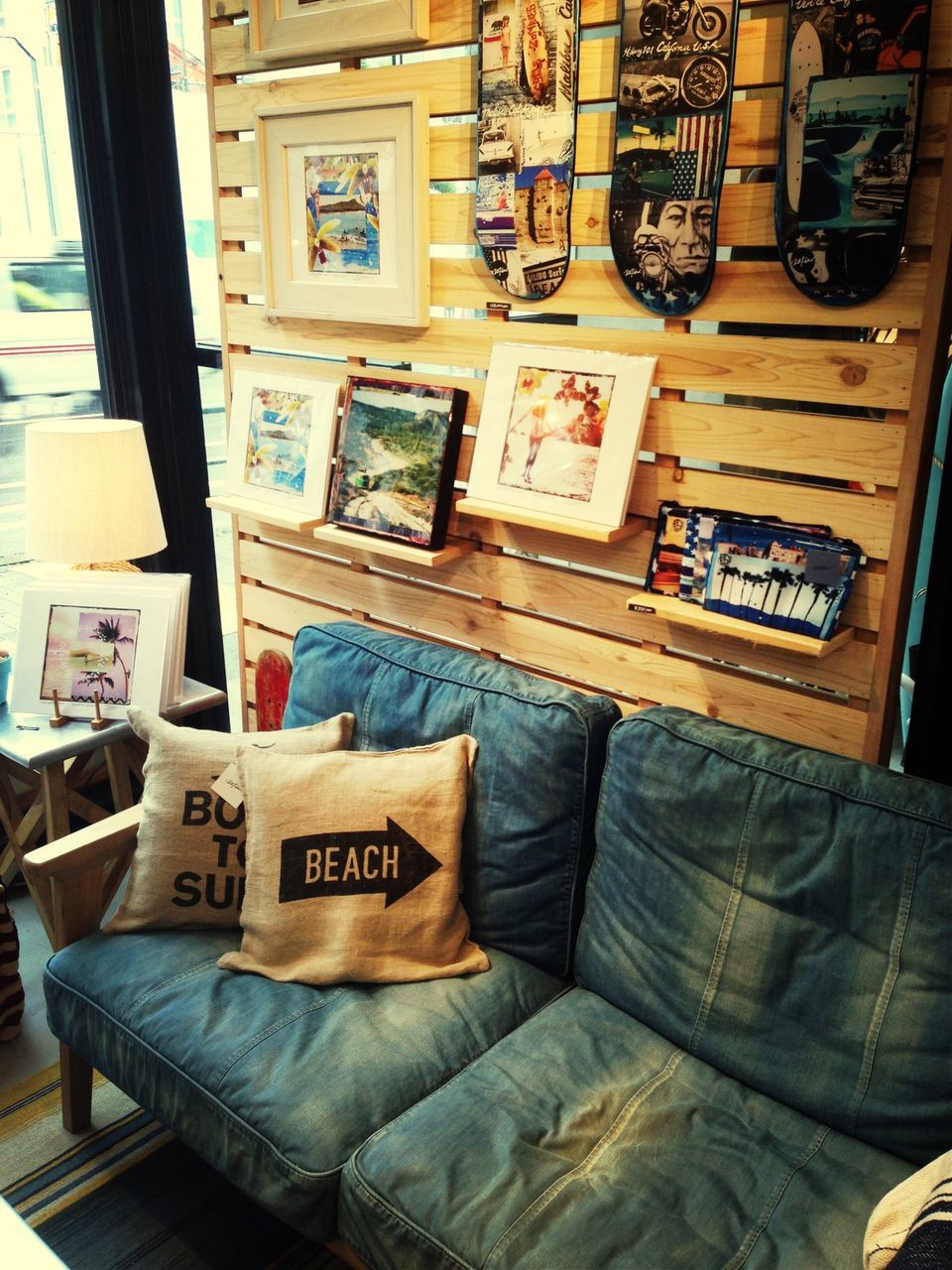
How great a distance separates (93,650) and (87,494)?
371mm

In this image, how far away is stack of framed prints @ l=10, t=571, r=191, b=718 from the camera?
2.45 m

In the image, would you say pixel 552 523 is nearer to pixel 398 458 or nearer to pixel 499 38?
pixel 398 458

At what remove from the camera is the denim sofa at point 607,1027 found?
1.41 metres

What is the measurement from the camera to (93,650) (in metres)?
2.45

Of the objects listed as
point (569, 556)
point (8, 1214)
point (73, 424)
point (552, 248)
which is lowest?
point (8, 1214)

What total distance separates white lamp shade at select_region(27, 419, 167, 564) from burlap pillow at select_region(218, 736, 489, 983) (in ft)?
3.05

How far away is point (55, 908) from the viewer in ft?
6.26

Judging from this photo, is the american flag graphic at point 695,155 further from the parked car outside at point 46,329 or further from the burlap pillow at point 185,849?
the parked car outside at point 46,329

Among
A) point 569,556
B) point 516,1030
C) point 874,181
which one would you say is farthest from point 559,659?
point 874,181

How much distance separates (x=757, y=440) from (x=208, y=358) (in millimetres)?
1803

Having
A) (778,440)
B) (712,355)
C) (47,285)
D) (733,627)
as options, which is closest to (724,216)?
(712,355)

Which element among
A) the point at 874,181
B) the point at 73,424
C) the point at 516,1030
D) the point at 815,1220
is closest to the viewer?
the point at 815,1220

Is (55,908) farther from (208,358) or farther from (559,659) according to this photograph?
(208,358)

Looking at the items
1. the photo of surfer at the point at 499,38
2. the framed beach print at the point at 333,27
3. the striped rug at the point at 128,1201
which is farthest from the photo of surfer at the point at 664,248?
the striped rug at the point at 128,1201
